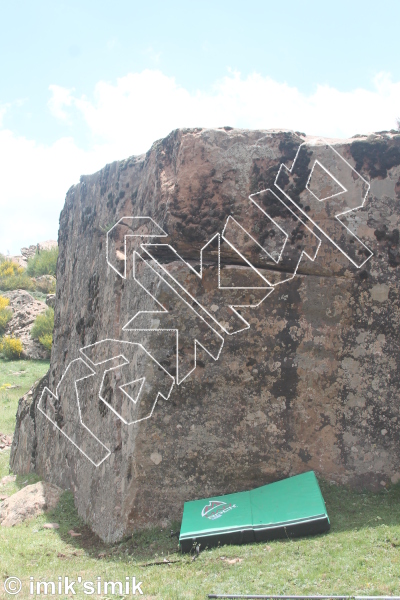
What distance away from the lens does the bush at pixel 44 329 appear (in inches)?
608

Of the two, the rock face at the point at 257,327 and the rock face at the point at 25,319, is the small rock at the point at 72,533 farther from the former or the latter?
the rock face at the point at 25,319

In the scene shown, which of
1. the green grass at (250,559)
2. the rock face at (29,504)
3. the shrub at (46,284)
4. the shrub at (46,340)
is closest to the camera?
the green grass at (250,559)

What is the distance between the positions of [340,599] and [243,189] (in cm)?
318

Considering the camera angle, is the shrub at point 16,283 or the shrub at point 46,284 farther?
the shrub at point 16,283

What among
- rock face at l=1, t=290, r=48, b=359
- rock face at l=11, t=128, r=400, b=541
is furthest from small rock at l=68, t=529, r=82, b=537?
rock face at l=1, t=290, r=48, b=359

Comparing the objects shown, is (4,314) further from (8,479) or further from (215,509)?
(215,509)

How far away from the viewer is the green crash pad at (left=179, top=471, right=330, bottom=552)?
3.83 metres

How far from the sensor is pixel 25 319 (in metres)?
17.5

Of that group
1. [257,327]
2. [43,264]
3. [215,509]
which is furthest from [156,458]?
[43,264]

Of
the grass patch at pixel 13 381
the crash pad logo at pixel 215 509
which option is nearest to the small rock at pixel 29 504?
the crash pad logo at pixel 215 509

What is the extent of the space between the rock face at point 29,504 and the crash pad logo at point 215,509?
1979 mm

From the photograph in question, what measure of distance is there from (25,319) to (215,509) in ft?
47.2

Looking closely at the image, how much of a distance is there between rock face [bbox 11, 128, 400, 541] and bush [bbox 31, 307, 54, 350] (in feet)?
35.5

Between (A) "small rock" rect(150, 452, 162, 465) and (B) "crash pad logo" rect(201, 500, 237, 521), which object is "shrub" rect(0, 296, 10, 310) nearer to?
(A) "small rock" rect(150, 452, 162, 465)
